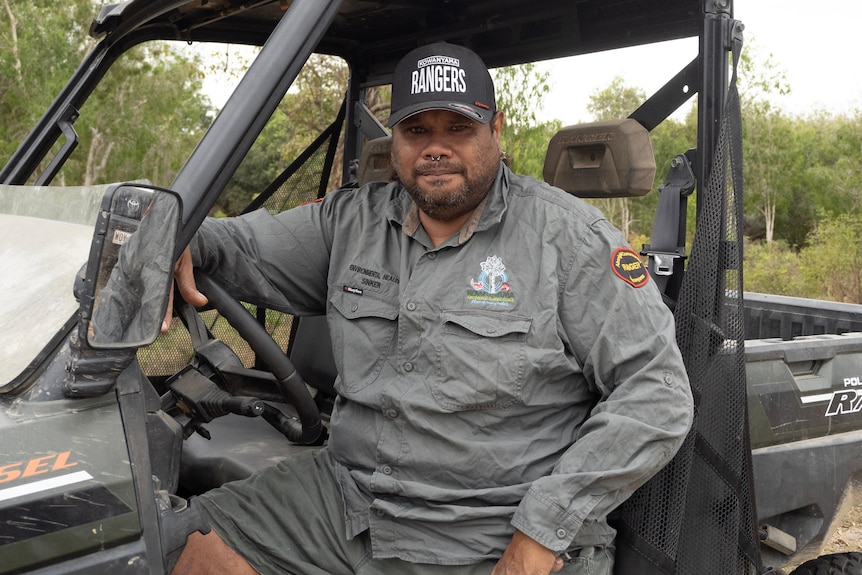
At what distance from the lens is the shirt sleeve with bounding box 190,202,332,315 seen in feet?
6.92

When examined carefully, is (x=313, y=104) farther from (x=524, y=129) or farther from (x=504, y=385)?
(x=504, y=385)

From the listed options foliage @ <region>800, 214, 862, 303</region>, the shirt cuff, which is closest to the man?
the shirt cuff

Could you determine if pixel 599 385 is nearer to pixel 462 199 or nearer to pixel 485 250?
pixel 485 250

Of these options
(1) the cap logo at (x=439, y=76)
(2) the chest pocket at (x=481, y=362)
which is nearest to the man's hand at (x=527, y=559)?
(2) the chest pocket at (x=481, y=362)

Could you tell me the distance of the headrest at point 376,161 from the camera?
9.00 ft

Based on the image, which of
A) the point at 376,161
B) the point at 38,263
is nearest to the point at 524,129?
the point at 376,161

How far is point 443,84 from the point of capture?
1958 mm

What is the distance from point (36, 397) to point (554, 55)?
1.75m

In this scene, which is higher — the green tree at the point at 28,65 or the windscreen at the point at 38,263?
the green tree at the point at 28,65

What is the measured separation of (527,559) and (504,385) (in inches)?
13.4

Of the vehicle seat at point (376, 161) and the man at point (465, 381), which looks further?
the vehicle seat at point (376, 161)

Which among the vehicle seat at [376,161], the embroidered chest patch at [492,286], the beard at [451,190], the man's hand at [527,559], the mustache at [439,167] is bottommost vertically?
the man's hand at [527,559]

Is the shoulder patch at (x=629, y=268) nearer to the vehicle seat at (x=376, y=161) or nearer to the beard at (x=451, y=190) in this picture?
the beard at (x=451, y=190)

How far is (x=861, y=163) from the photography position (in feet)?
61.8
